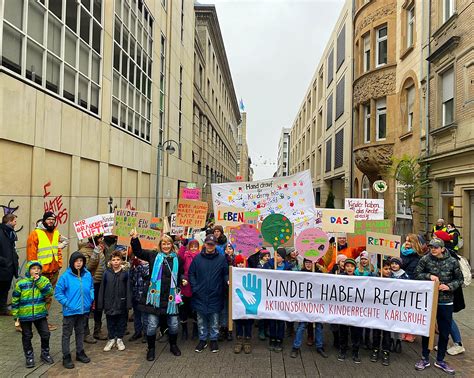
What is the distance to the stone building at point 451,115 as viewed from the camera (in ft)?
38.7

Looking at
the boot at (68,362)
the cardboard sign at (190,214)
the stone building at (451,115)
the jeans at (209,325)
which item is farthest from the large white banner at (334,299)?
the stone building at (451,115)

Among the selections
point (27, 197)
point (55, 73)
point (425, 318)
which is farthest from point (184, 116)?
point (425, 318)

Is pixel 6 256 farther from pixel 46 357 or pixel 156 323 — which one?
pixel 156 323

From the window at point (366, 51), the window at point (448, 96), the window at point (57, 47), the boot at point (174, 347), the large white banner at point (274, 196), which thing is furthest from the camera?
the window at point (366, 51)

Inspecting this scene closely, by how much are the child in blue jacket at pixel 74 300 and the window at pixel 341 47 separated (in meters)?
27.2

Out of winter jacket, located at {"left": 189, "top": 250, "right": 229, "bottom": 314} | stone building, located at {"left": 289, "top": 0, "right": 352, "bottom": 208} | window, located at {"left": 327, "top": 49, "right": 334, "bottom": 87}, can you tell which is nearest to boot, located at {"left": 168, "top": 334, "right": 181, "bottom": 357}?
winter jacket, located at {"left": 189, "top": 250, "right": 229, "bottom": 314}

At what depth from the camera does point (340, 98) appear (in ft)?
95.3

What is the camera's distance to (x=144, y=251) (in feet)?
19.0

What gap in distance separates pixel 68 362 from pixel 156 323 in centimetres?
121

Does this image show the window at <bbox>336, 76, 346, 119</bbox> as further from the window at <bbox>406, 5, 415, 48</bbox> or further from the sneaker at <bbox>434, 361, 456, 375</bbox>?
the sneaker at <bbox>434, 361, 456, 375</bbox>

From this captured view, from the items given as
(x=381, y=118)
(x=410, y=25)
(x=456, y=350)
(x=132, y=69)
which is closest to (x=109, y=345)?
(x=456, y=350)

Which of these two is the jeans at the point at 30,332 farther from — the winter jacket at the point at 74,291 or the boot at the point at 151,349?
the boot at the point at 151,349

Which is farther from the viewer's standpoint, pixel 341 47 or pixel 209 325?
pixel 341 47

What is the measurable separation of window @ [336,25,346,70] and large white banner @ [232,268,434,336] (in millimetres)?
26028
